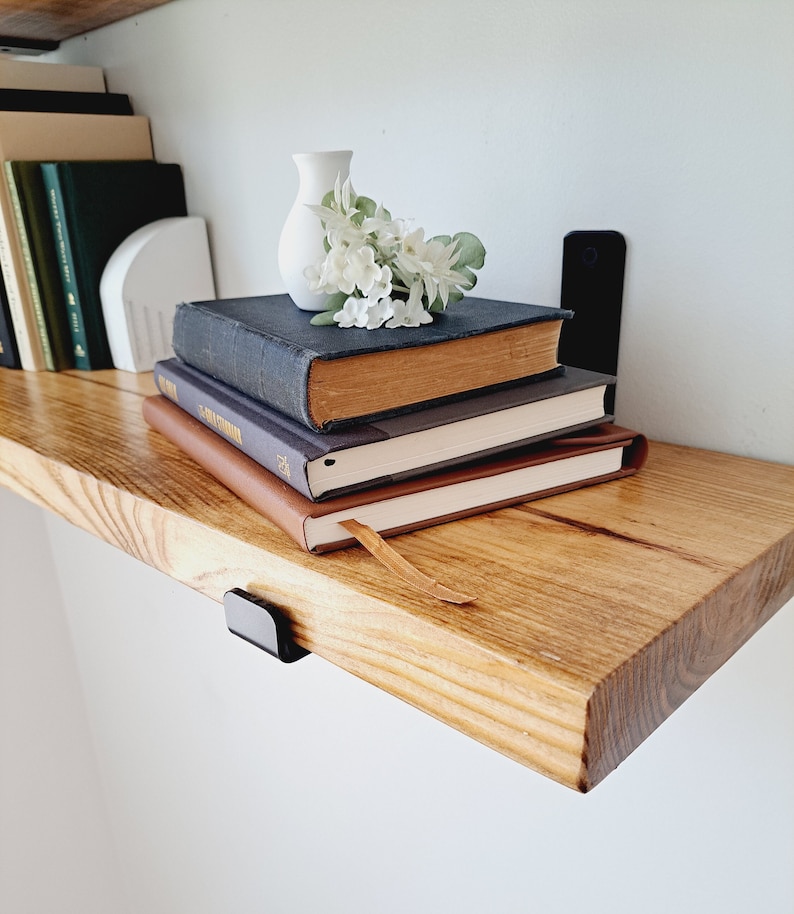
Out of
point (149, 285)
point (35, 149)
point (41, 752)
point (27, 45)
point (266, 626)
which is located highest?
point (27, 45)

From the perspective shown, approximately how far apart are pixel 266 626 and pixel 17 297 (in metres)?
0.56

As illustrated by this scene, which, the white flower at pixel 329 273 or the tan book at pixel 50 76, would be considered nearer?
the white flower at pixel 329 273

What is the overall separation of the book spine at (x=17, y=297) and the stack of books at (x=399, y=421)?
0.37 m

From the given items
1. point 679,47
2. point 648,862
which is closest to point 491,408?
point 679,47

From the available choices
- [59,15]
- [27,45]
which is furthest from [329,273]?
[27,45]

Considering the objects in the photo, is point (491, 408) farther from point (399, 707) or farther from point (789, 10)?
point (399, 707)

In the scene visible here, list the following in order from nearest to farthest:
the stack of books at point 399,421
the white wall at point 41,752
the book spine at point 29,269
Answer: the stack of books at point 399,421 < the book spine at point 29,269 < the white wall at point 41,752

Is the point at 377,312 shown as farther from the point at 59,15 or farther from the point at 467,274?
the point at 59,15

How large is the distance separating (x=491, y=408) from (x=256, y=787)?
87 centimetres

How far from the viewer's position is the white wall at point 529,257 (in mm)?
483

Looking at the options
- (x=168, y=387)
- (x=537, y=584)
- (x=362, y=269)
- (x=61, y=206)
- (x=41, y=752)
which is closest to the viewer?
(x=537, y=584)

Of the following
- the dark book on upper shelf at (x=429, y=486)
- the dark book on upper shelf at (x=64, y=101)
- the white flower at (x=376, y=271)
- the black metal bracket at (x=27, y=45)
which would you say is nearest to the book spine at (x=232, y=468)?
the dark book on upper shelf at (x=429, y=486)

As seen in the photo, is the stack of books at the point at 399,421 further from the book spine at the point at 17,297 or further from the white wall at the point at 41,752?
the white wall at the point at 41,752

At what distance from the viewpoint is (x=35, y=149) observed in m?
0.76
